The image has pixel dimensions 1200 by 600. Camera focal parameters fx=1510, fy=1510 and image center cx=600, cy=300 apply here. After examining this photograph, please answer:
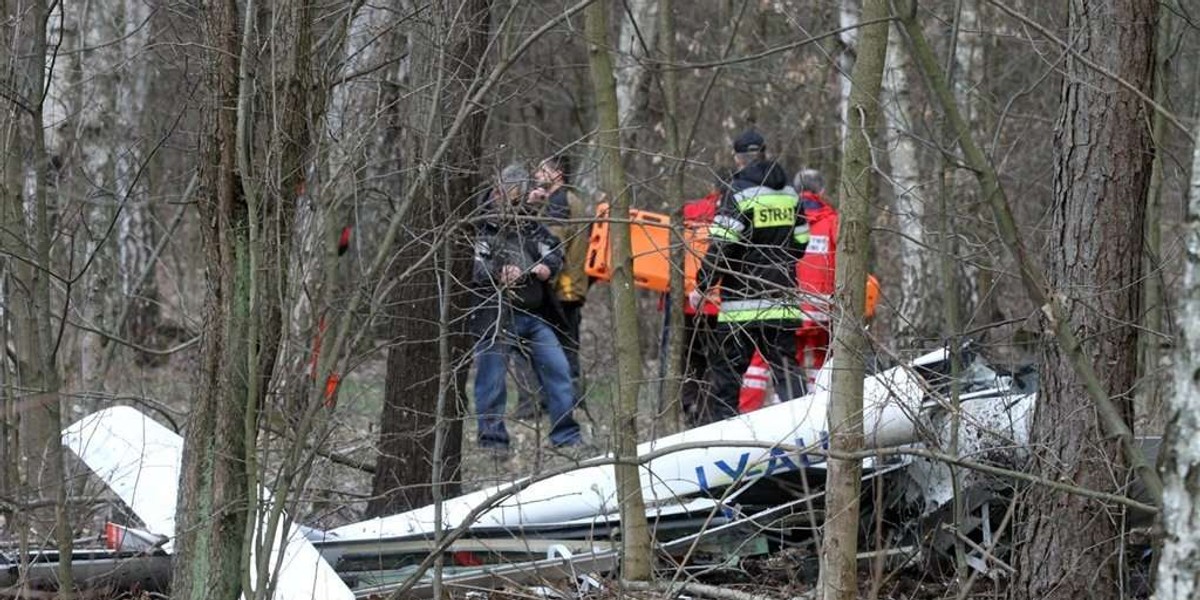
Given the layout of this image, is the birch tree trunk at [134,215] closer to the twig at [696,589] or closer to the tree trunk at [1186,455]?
the twig at [696,589]

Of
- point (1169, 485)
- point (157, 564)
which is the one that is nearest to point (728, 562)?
point (157, 564)

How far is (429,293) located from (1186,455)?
4760 mm

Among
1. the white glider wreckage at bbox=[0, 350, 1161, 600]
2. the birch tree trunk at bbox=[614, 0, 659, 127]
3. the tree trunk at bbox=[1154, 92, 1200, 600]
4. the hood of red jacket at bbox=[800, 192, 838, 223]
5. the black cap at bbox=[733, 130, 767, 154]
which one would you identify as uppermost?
the birch tree trunk at bbox=[614, 0, 659, 127]

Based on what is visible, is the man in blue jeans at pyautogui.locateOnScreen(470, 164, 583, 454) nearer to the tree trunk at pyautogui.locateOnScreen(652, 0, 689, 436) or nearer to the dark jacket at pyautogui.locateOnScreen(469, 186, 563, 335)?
the dark jacket at pyautogui.locateOnScreen(469, 186, 563, 335)

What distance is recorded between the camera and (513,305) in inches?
280

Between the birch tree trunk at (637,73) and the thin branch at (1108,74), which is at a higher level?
the birch tree trunk at (637,73)

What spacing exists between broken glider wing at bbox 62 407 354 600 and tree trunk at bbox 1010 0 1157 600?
2.60 metres

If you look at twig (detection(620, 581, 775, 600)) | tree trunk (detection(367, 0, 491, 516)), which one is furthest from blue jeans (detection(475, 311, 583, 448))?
twig (detection(620, 581, 775, 600))

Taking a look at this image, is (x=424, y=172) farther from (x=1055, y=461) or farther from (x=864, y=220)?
(x=1055, y=461)

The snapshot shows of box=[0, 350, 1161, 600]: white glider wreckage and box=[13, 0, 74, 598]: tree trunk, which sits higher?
box=[13, 0, 74, 598]: tree trunk

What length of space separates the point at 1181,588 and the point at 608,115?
3.71 m

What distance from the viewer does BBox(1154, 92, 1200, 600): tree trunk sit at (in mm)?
2270

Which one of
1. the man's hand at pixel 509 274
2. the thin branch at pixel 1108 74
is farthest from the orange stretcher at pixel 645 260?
the thin branch at pixel 1108 74

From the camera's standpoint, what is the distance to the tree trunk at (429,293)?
5121 millimetres
